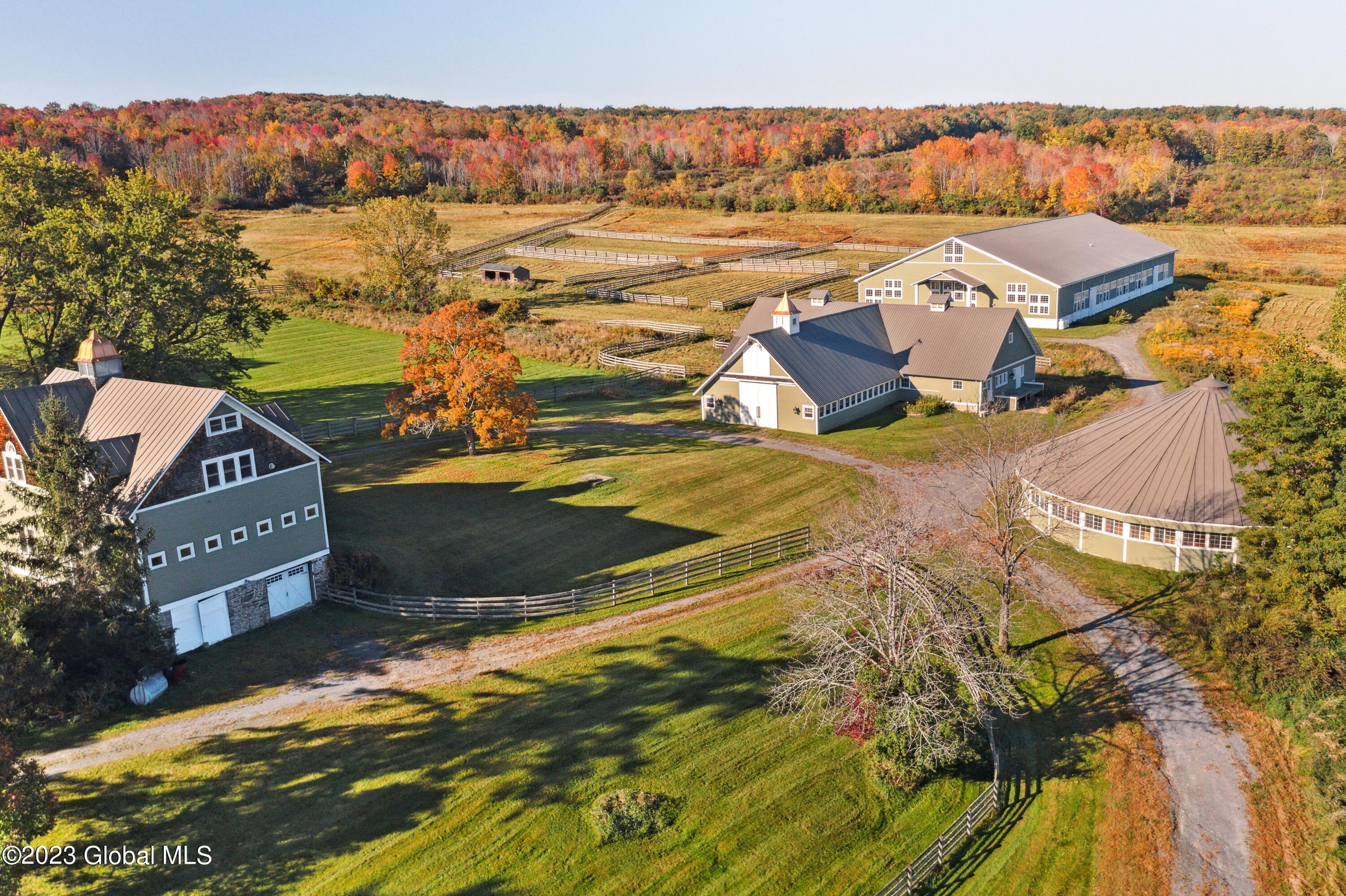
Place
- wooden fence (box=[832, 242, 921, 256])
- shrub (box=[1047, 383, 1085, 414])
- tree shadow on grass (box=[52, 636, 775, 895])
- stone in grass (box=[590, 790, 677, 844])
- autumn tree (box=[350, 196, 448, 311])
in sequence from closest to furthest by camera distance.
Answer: tree shadow on grass (box=[52, 636, 775, 895])
stone in grass (box=[590, 790, 677, 844])
shrub (box=[1047, 383, 1085, 414])
autumn tree (box=[350, 196, 448, 311])
wooden fence (box=[832, 242, 921, 256])

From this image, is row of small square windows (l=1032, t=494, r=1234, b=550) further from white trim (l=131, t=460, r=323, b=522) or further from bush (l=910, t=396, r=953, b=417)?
white trim (l=131, t=460, r=323, b=522)

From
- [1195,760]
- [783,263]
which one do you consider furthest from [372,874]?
[783,263]

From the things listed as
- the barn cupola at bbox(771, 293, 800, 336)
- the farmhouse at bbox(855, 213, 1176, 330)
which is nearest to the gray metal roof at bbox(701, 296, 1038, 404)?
the barn cupola at bbox(771, 293, 800, 336)

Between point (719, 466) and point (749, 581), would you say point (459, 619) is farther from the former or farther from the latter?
point (719, 466)

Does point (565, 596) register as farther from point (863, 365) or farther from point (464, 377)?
point (863, 365)

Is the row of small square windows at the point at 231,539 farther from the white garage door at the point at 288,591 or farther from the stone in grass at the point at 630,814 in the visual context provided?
the stone in grass at the point at 630,814

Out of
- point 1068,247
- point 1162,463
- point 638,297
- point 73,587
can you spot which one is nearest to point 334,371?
point 638,297
